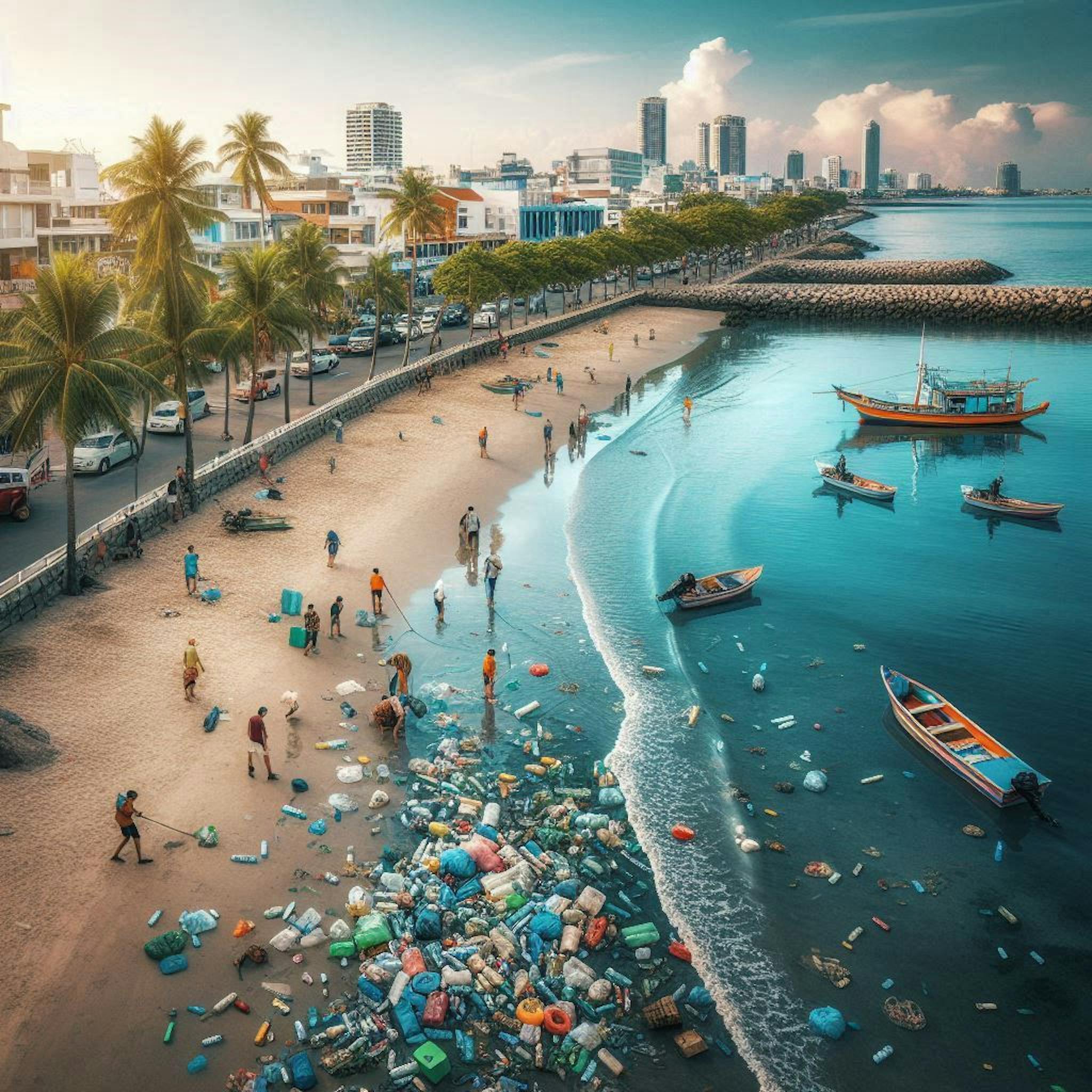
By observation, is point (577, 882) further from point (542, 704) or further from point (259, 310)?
point (259, 310)

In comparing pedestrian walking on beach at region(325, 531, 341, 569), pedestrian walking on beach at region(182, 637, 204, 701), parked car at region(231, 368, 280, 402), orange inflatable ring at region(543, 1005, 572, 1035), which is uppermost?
parked car at region(231, 368, 280, 402)

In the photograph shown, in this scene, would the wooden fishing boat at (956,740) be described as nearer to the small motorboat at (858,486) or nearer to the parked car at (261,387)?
the small motorboat at (858,486)

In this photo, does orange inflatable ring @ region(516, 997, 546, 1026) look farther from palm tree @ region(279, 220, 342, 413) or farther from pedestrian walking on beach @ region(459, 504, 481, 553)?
palm tree @ region(279, 220, 342, 413)

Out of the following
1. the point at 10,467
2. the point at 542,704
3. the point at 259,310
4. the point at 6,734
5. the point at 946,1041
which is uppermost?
the point at 259,310

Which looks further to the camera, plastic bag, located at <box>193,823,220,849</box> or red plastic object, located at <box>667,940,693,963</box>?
plastic bag, located at <box>193,823,220,849</box>

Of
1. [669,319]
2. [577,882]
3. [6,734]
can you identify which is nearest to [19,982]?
[6,734]

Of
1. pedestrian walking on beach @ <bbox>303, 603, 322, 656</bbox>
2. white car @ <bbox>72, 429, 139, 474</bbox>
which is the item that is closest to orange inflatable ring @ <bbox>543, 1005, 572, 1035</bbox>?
pedestrian walking on beach @ <bbox>303, 603, 322, 656</bbox>
